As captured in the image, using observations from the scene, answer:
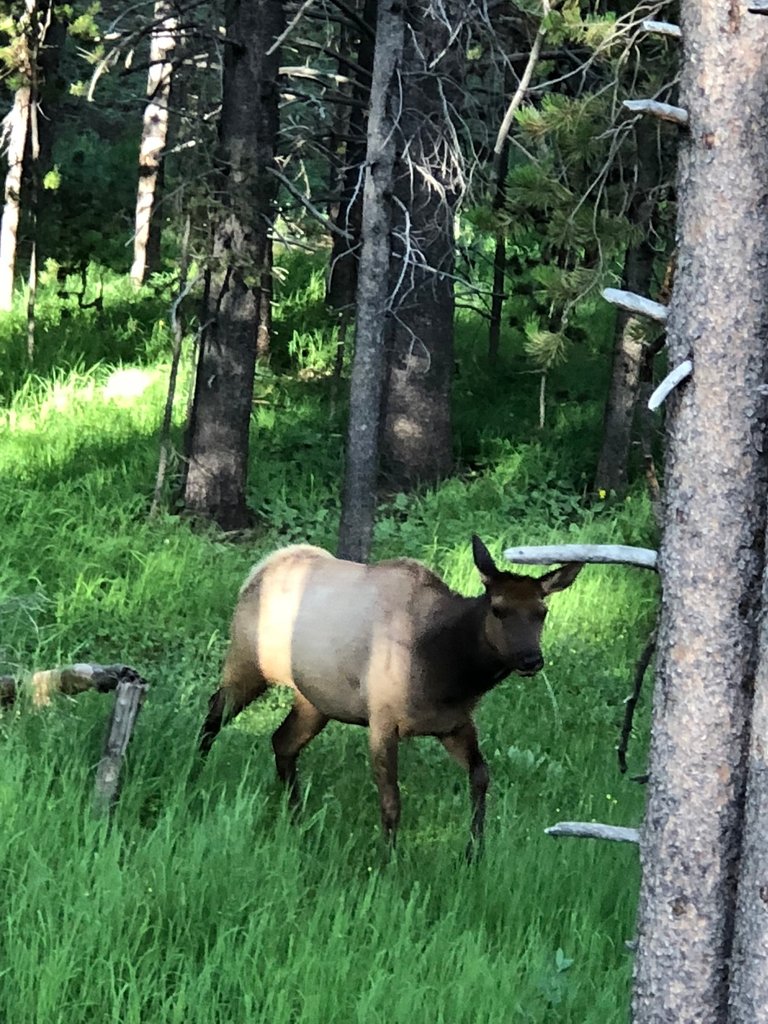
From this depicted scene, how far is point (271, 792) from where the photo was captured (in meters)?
7.29

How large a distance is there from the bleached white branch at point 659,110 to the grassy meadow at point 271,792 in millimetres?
2934

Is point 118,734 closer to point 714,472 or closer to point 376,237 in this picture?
point 714,472

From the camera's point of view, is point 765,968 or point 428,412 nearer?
point 765,968

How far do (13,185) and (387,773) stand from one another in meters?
14.6

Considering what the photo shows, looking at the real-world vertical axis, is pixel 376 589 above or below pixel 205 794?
above

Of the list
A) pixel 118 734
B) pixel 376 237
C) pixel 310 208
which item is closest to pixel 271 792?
pixel 118 734

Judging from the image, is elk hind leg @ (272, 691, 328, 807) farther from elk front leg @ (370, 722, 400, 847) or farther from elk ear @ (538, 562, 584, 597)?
elk ear @ (538, 562, 584, 597)

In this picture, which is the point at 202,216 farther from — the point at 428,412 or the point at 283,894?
the point at 283,894

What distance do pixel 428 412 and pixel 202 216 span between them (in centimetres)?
366

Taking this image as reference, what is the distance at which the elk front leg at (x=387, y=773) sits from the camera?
6.83 metres

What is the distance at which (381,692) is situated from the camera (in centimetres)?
705

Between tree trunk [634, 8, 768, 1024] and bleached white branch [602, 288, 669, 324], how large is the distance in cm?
7

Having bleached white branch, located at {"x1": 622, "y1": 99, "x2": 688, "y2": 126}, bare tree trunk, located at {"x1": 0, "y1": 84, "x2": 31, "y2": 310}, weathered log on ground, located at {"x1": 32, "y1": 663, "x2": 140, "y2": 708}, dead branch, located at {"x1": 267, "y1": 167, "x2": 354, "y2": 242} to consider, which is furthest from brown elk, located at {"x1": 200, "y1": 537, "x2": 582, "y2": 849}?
bare tree trunk, located at {"x1": 0, "y1": 84, "x2": 31, "y2": 310}

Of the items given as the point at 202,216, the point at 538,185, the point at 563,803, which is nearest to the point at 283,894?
the point at 563,803
